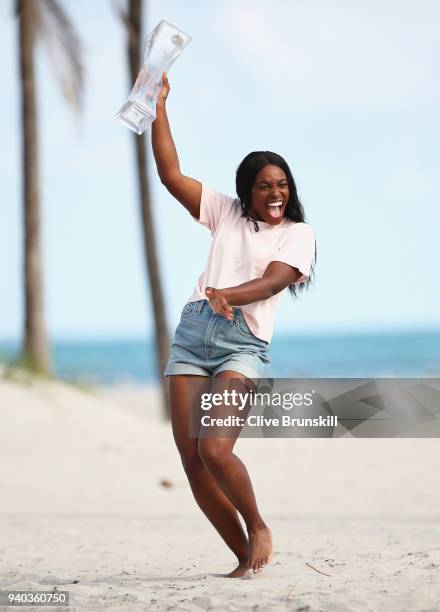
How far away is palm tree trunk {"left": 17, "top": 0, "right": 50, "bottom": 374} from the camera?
13.0 meters

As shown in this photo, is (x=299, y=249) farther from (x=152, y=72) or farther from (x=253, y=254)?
(x=152, y=72)

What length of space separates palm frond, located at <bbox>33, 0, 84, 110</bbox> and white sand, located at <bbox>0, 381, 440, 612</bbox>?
13.0 feet

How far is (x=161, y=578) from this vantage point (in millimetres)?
4848

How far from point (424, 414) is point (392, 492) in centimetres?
141

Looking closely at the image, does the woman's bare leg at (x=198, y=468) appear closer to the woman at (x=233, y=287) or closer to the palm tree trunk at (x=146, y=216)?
the woman at (x=233, y=287)

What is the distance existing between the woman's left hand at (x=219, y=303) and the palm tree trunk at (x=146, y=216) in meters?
9.18

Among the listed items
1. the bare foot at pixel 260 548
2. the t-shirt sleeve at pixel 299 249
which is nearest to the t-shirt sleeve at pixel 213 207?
the t-shirt sleeve at pixel 299 249

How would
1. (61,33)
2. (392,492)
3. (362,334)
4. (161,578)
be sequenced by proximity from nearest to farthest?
1. (161,578)
2. (392,492)
3. (61,33)
4. (362,334)

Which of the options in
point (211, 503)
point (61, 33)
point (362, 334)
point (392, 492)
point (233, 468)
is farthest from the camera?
point (362, 334)

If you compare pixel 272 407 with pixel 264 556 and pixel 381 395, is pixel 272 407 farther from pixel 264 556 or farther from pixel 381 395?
pixel 381 395

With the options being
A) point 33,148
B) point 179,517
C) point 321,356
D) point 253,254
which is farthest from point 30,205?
point 321,356

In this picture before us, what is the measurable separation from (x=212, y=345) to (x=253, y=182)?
0.71m

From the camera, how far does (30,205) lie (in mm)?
13078

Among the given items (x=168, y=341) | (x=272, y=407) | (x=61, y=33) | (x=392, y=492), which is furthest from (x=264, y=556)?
(x=61, y=33)
